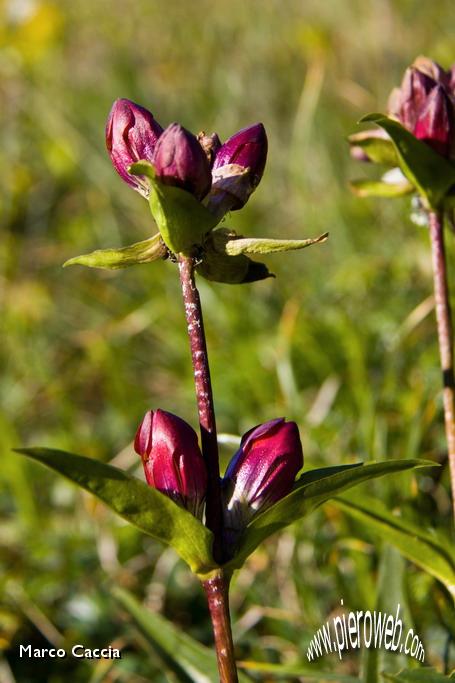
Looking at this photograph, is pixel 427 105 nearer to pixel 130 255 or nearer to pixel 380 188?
pixel 380 188

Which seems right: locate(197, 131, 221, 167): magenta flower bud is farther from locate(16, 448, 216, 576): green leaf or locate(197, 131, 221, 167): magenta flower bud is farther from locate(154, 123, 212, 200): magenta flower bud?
locate(16, 448, 216, 576): green leaf

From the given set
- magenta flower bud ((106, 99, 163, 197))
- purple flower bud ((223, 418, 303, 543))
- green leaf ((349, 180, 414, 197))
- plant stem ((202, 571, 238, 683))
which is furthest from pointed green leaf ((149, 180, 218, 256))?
green leaf ((349, 180, 414, 197))

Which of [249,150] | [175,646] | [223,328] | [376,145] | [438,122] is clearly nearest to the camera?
[249,150]

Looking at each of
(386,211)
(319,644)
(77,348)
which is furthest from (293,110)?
(319,644)

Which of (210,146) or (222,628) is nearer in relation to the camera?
(222,628)

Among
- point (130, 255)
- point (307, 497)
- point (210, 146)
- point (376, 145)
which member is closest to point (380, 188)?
point (376, 145)

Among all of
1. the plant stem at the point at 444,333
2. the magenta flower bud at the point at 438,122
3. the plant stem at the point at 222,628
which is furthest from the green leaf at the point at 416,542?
the magenta flower bud at the point at 438,122

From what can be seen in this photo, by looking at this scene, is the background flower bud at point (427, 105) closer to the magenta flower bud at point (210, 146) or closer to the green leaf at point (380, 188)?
the green leaf at point (380, 188)
